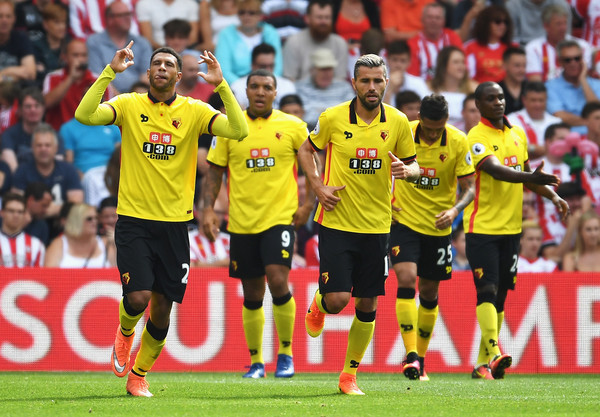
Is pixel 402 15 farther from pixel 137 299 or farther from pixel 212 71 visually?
pixel 137 299

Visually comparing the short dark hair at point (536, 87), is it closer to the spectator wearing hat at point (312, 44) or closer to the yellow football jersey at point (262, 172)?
the spectator wearing hat at point (312, 44)

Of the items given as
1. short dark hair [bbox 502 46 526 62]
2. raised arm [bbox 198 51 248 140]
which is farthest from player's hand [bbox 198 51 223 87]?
short dark hair [bbox 502 46 526 62]

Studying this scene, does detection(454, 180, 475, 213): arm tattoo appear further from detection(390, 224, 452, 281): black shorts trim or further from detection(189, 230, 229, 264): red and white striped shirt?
detection(189, 230, 229, 264): red and white striped shirt

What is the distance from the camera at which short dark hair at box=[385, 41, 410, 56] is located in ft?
56.6

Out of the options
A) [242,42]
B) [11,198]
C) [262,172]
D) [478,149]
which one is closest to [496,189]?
[478,149]

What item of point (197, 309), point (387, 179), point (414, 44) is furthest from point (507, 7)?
point (387, 179)

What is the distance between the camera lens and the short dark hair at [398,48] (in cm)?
1725

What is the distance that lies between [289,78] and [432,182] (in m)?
6.43

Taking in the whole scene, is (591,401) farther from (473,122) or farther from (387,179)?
(473,122)

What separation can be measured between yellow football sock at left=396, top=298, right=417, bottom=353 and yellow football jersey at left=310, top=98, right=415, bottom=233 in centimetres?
232

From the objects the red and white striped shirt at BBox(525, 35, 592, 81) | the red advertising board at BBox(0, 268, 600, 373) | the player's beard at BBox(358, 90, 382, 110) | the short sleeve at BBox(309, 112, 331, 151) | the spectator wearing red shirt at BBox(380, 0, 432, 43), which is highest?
the spectator wearing red shirt at BBox(380, 0, 432, 43)

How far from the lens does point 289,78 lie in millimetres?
17766

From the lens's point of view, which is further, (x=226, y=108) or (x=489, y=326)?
(x=489, y=326)

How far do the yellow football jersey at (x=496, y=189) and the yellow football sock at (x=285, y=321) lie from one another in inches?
79.6
